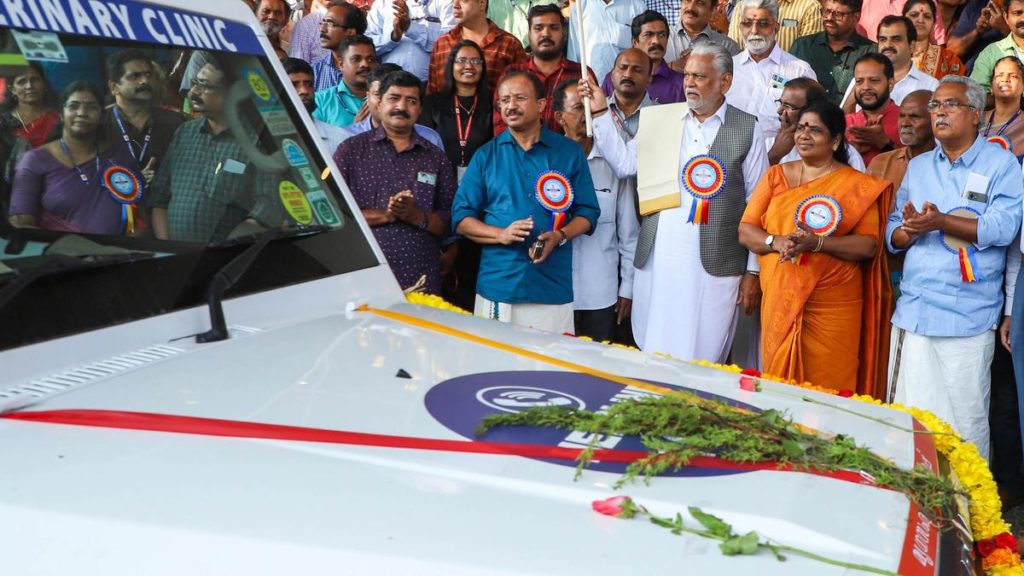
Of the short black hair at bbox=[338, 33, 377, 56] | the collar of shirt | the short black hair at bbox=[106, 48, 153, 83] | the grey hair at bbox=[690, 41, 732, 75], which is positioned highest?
the short black hair at bbox=[338, 33, 377, 56]

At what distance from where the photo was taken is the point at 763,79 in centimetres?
704

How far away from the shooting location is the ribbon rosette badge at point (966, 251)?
5.16 m

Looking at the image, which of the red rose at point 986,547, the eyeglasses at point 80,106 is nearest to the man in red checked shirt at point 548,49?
the eyeglasses at point 80,106

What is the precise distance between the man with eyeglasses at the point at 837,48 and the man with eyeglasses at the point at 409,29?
280 cm

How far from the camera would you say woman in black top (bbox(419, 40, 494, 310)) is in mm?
6500

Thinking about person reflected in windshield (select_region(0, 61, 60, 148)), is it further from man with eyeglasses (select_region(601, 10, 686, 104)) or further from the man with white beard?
the man with white beard

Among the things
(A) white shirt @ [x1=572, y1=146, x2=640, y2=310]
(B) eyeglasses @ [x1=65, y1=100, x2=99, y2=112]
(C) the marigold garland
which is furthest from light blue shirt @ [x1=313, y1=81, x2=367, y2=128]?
(C) the marigold garland

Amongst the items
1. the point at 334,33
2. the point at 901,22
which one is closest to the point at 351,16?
the point at 334,33

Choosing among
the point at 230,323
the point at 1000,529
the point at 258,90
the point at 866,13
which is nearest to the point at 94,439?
the point at 230,323

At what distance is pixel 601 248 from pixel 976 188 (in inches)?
81.8

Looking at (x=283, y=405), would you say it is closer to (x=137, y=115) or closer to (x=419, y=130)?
(x=137, y=115)

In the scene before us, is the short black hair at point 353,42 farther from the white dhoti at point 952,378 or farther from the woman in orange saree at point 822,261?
the white dhoti at point 952,378

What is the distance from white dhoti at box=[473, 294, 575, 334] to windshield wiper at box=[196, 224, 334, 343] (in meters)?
2.76

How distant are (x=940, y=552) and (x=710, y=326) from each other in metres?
4.12
